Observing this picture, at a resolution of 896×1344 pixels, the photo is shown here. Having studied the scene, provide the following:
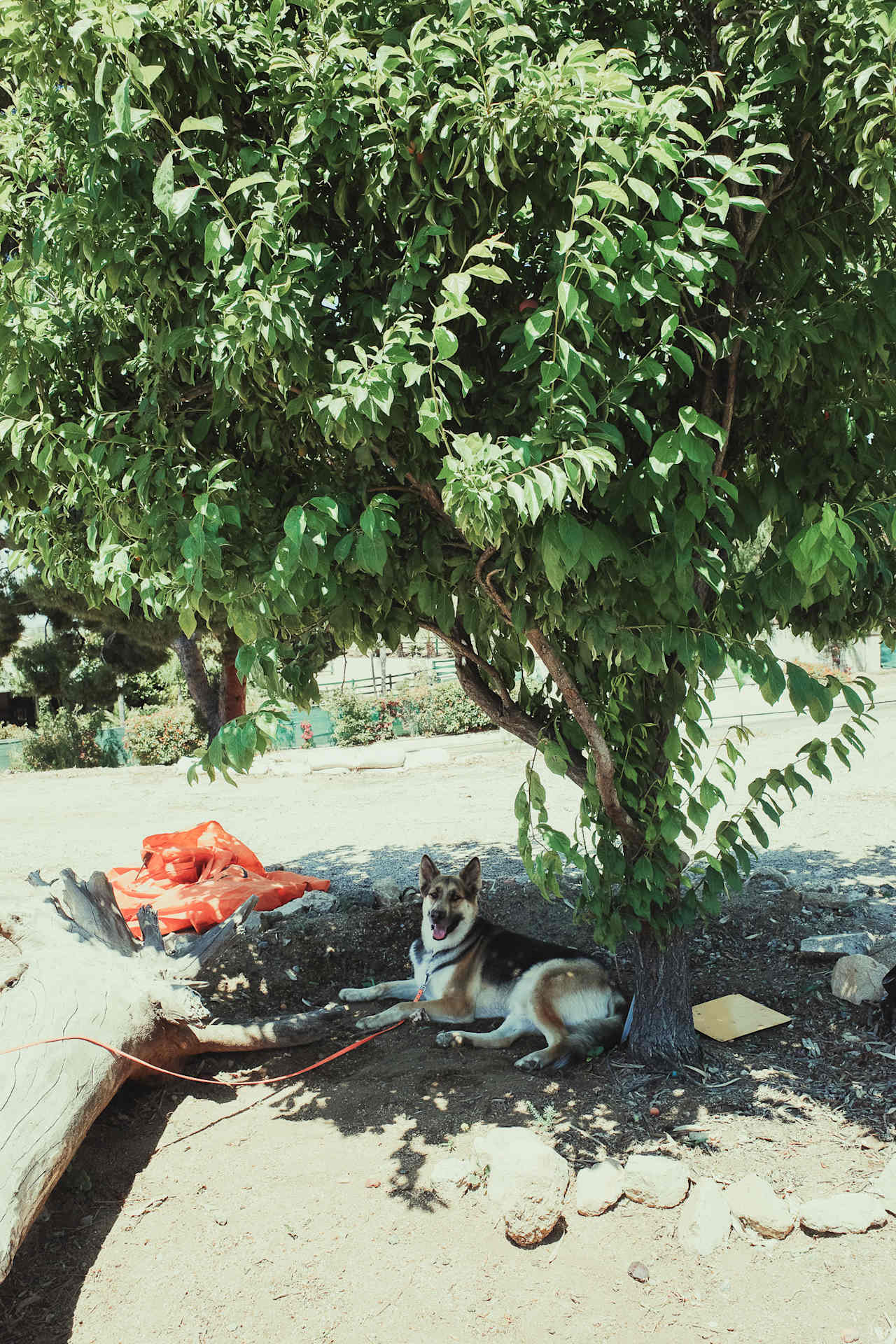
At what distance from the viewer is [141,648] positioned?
71.9 feet

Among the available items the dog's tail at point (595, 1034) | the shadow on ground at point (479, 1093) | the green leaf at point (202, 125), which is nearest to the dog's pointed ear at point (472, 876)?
the shadow on ground at point (479, 1093)

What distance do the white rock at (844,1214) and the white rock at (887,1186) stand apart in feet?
0.09

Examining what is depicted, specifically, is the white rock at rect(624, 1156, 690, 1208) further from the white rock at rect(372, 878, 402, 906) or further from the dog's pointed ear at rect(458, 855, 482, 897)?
the white rock at rect(372, 878, 402, 906)

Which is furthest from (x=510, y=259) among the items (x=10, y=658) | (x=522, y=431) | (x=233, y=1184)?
(x=10, y=658)

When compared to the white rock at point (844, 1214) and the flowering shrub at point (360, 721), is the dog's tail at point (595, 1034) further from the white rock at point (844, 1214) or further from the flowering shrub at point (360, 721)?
the flowering shrub at point (360, 721)

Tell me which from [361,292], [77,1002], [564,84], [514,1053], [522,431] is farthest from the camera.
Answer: [514,1053]

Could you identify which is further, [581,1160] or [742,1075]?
[742,1075]

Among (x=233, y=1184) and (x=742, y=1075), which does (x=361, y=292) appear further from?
(x=742, y=1075)

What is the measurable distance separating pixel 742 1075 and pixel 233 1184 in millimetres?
2481

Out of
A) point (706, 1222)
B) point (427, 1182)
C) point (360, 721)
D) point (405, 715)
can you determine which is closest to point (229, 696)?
point (360, 721)

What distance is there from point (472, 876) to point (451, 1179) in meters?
2.13

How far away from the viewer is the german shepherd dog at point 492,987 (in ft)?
16.5

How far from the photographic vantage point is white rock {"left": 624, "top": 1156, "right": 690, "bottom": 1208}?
357 cm

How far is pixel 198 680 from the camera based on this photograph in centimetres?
1756
